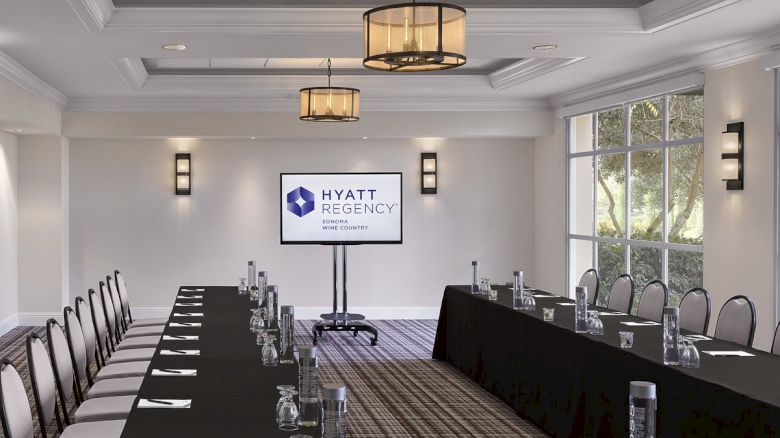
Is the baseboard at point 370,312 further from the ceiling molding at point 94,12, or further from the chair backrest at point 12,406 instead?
the chair backrest at point 12,406

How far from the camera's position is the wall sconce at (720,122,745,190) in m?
6.89

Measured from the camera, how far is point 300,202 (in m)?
10.3

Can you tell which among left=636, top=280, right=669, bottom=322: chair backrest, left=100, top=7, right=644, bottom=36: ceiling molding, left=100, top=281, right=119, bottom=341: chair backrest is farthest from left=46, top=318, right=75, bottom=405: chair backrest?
left=636, top=280, right=669, bottom=322: chair backrest

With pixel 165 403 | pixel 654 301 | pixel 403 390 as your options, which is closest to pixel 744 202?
pixel 654 301

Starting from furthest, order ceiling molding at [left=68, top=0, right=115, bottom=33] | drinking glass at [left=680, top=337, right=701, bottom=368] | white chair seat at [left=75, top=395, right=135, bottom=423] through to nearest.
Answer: ceiling molding at [left=68, top=0, right=115, bottom=33] → white chair seat at [left=75, top=395, right=135, bottom=423] → drinking glass at [left=680, top=337, right=701, bottom=368]

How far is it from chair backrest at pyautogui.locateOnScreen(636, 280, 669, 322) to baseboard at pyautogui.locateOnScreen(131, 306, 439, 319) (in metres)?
4.84

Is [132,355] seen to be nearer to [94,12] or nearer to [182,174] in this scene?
[94,12]

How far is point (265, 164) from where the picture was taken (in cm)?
1104

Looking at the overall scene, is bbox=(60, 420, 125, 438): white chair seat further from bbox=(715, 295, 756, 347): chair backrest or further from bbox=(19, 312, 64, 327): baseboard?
bbox=(19, 312, 64, 327): baseboard

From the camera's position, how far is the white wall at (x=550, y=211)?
34.6ft

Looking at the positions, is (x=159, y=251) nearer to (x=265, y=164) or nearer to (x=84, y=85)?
(x=265, y=164)

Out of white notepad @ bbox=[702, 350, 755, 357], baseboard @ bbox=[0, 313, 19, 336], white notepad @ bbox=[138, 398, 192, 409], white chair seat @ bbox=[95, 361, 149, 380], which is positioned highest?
white notepad @ bbox=[702, 350, 755, 357]

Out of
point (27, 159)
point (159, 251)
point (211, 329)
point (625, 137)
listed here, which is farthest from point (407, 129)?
point (211, 329)

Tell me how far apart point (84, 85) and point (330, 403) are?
7.64m
